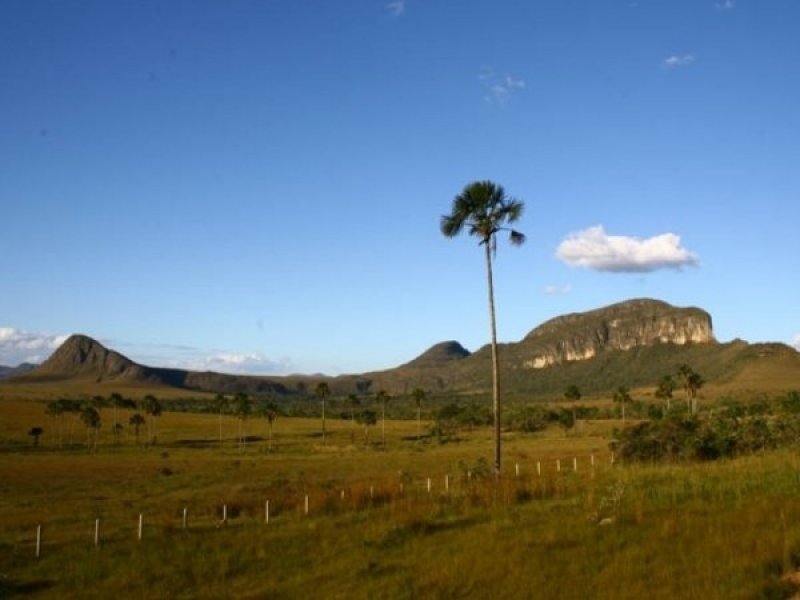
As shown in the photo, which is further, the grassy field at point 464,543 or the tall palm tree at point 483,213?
the tall palm tree at point 483,213

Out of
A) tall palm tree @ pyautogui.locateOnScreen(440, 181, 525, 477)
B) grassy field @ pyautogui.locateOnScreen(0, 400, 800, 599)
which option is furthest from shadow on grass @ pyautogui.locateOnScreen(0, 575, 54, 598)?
tall palm tree @ pyautogui.locateOnScreen(440, 181, 525, 477)

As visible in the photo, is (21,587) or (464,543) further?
(21,587)

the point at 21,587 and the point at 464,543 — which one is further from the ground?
the point at 464,543

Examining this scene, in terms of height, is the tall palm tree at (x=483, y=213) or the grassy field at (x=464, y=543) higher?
the tall palm tree at (x=483, y=213)

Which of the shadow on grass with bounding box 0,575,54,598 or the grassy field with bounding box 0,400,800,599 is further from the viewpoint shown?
the shadow on grass with bounding box 0,575,54,598

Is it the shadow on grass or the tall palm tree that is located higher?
the tall palm tree

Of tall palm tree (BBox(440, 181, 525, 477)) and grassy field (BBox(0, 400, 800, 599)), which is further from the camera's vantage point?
tall palm tree (BBox(440, 181, 525, 477))

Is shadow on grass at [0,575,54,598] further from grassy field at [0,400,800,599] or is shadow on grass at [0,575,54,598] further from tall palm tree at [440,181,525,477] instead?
tall palm tree at [440,181,525,477]

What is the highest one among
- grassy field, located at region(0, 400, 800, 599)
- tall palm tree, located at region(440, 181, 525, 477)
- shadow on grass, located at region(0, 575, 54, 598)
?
tall palm tree, located at region(440, 181, 525, 477)

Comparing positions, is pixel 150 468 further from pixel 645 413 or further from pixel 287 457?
pixel 645 413

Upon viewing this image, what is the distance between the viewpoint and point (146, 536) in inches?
929

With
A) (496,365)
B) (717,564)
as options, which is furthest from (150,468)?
(717,564)

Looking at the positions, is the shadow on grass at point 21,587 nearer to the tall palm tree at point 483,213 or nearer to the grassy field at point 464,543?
the grassy field at point 464,543

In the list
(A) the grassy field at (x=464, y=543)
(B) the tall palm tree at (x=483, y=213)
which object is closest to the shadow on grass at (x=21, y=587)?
(A) the grassy field at (x=464, y=543)
